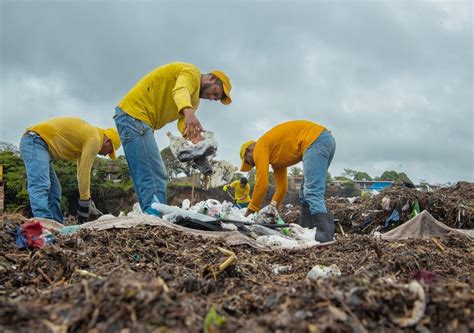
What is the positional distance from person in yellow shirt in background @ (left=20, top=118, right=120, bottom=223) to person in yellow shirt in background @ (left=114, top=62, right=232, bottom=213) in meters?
1.33

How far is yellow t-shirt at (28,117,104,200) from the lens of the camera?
5.58 m

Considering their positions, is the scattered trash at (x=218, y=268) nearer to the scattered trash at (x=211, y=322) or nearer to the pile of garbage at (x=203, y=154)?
the scattered trash at (x=211, y=322)

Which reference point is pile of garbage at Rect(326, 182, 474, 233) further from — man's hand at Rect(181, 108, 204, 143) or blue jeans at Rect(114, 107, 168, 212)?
man's hand at Rect(181, 108, 204, 143)

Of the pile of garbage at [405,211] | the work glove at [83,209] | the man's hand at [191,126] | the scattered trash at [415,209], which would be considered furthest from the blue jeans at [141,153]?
the scattered trash at [415,209]

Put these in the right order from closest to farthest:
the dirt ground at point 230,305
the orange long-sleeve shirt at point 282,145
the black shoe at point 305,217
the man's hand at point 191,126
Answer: the dirt ground at point 230,305 → the man's hand at point 191,126 → the orange long-sleeve shirt at point 282,145 → the black shoe at point 305,217

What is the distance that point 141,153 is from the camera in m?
4.51

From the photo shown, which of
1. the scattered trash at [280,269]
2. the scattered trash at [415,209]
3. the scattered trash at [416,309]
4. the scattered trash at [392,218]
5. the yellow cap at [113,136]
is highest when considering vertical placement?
the yellow cap at [113,136]

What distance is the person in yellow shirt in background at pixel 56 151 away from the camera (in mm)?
5211

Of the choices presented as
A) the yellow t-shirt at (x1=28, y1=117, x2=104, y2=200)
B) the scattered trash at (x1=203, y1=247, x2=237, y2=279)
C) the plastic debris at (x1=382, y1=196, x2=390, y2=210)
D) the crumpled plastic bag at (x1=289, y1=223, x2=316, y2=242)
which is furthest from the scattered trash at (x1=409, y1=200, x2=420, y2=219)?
the scattered trash at (x1=203, y1=247, x2=237, y2=279)

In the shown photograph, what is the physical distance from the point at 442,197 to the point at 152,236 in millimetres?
5904

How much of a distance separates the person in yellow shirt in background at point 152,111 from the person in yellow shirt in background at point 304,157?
1263 millimetres

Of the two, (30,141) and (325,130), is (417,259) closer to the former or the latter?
(325,130)

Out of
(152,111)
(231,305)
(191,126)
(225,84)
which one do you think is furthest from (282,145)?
(231,305)

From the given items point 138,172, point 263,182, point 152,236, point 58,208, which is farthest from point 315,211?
point 58,208
